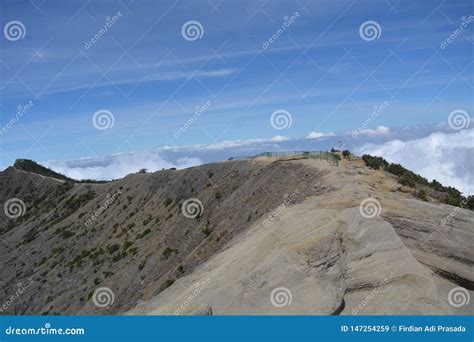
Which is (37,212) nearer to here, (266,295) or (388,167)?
(388,167)

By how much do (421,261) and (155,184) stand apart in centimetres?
5182

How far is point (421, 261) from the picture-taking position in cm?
2341

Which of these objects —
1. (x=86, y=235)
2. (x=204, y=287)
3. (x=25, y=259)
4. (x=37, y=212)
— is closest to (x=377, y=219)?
(x=204, y=287)

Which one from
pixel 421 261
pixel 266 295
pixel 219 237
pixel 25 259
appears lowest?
pixel 266 295
